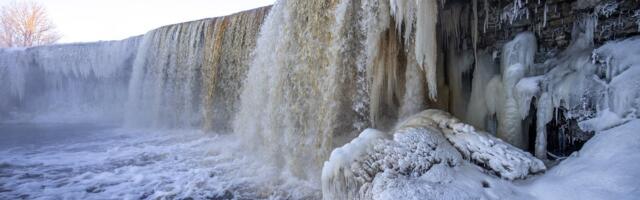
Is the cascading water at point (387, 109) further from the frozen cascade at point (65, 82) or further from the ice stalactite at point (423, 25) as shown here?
the frozen cascade at point (65, 82)

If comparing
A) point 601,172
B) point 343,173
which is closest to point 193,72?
point 343,173

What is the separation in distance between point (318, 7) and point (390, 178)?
9.88ft

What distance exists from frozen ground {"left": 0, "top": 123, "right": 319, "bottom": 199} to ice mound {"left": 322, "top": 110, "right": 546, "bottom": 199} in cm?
A: 157

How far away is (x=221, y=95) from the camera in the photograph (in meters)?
9.41

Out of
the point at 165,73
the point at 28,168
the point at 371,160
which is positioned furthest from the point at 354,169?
the point at 165,73

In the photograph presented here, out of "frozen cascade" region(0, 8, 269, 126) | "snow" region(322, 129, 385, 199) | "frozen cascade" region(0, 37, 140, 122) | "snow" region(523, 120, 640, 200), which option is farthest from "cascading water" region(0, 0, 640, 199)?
"frozen cascade" region(0, 37, 140, 122)

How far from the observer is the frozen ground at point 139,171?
457cm

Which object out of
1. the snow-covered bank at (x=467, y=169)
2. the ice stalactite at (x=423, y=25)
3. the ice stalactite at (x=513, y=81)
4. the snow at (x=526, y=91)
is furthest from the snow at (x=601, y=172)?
the ice stalactite at (x=423, y=25)

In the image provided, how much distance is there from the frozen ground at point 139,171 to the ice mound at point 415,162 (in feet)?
5.15

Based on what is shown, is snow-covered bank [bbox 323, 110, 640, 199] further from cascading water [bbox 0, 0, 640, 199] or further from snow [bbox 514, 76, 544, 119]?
snow [bbox 514, 76, 544, 119]

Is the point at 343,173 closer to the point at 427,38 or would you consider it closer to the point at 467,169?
the point at 467,169

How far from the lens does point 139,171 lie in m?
5.70

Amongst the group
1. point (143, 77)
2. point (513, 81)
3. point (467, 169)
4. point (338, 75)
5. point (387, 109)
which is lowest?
point (467, 169)

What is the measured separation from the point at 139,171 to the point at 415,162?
4768 millimetres
